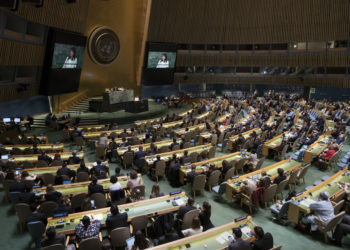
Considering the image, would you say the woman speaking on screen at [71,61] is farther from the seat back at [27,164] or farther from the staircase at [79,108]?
the seat back at [27,164]

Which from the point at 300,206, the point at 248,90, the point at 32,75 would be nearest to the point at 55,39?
the point at 32,75

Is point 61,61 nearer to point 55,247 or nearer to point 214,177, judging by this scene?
point 214,177

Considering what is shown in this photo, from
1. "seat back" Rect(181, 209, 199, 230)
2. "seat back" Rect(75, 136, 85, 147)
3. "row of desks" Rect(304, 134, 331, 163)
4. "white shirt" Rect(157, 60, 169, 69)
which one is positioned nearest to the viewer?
"seat back" Rect(181, 209, 199, 230)

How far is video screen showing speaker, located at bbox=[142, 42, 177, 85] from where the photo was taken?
85.6ft

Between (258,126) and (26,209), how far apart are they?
44.9ft

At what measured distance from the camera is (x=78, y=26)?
18.7m

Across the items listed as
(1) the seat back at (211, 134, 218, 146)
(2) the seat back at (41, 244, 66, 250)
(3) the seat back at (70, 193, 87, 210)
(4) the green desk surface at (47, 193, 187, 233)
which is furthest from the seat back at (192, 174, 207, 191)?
(1) the seat back at (211, 134, 218, 146)

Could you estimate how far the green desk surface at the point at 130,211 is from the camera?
220 inches

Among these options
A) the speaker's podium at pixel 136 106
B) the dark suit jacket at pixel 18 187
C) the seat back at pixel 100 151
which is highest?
the speaker's podium at pixel 136 106

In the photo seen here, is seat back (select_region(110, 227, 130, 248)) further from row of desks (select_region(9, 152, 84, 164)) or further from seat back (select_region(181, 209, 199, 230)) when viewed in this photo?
row of desks (select_region(9, 152, 84, 164))

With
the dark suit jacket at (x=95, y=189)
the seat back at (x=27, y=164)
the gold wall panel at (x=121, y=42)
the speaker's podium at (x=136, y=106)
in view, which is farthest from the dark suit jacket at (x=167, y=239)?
the gold wall panel at (x=121, y=42)

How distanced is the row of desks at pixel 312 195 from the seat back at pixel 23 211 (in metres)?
6.77

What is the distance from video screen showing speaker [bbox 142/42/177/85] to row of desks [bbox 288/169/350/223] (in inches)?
834

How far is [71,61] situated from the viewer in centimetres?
1847
